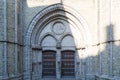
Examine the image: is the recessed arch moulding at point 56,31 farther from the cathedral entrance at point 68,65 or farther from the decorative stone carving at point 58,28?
the cathedral entrance at point 68,65

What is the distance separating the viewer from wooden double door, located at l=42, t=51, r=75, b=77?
503 inches

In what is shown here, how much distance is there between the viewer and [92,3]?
469 inches

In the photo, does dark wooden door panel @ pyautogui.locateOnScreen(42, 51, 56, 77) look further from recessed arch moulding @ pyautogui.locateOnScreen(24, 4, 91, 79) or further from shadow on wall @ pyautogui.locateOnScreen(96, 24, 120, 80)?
shadow on wall @ pyautogui.locateOnScreen(96, 24, 120, 80)

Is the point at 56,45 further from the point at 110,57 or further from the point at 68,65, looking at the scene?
the point at 110,57

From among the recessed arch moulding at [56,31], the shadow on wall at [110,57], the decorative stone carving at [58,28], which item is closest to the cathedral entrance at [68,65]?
the recessed arch moulding at [56,31]

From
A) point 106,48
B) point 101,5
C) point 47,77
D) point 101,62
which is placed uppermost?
point 101,5

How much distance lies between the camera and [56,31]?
12719 mm

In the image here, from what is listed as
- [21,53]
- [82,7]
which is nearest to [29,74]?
[21,53]

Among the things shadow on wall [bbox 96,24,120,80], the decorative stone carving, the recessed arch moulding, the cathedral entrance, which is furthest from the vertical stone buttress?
shadow on wall [bbox 96,24,120,80]

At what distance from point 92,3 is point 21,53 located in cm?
522

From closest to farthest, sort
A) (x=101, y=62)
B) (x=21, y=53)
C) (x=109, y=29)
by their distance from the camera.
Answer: (x=109, y=29) < (x=101, y=62) < (x=21, y=53)

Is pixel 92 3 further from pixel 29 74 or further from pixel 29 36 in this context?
pixel 29 74

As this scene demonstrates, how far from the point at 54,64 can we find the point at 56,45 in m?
1.27

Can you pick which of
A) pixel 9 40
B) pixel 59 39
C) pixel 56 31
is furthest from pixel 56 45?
pixel 9 40
